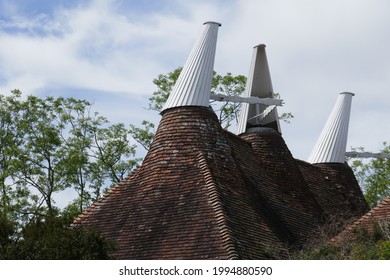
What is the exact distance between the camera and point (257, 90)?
20828mm

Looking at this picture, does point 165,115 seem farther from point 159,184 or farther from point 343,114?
point 343,114

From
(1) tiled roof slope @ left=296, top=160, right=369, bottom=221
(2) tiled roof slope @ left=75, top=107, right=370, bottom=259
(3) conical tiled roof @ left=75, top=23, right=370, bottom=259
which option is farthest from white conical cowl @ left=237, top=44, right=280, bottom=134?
(2) tiled roof slope @ left=75, top=107, right=370, bottom=259

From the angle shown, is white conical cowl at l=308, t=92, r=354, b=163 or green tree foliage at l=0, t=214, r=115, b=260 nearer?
green tree foliage at l=0, t=214, r=115, b=260

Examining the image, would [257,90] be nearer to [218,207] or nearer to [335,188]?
[335,188]

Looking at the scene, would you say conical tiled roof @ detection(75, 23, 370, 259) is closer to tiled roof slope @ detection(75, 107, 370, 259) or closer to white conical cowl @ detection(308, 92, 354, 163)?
tiled roof slope @ detection(75, 107, 370, 259)

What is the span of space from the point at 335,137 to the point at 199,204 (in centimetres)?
772

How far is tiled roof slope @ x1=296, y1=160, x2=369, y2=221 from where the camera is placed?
20.6 meters

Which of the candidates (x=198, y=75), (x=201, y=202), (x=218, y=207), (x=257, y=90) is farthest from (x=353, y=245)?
(x=257, y=90)

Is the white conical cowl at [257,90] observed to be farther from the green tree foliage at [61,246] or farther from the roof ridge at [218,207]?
the green tree foliage at [61,246]

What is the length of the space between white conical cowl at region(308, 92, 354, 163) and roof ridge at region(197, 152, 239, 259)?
6.46 metres

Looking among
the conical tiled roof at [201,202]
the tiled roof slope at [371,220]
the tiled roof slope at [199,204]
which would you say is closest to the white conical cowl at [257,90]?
the conical tiled roof at [201,202]

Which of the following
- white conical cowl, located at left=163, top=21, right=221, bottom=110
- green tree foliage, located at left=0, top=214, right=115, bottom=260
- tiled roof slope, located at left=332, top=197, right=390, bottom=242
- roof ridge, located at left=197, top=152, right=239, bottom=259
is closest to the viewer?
green tree foliage, located at left=0, top=214, right=115, bottom=260
